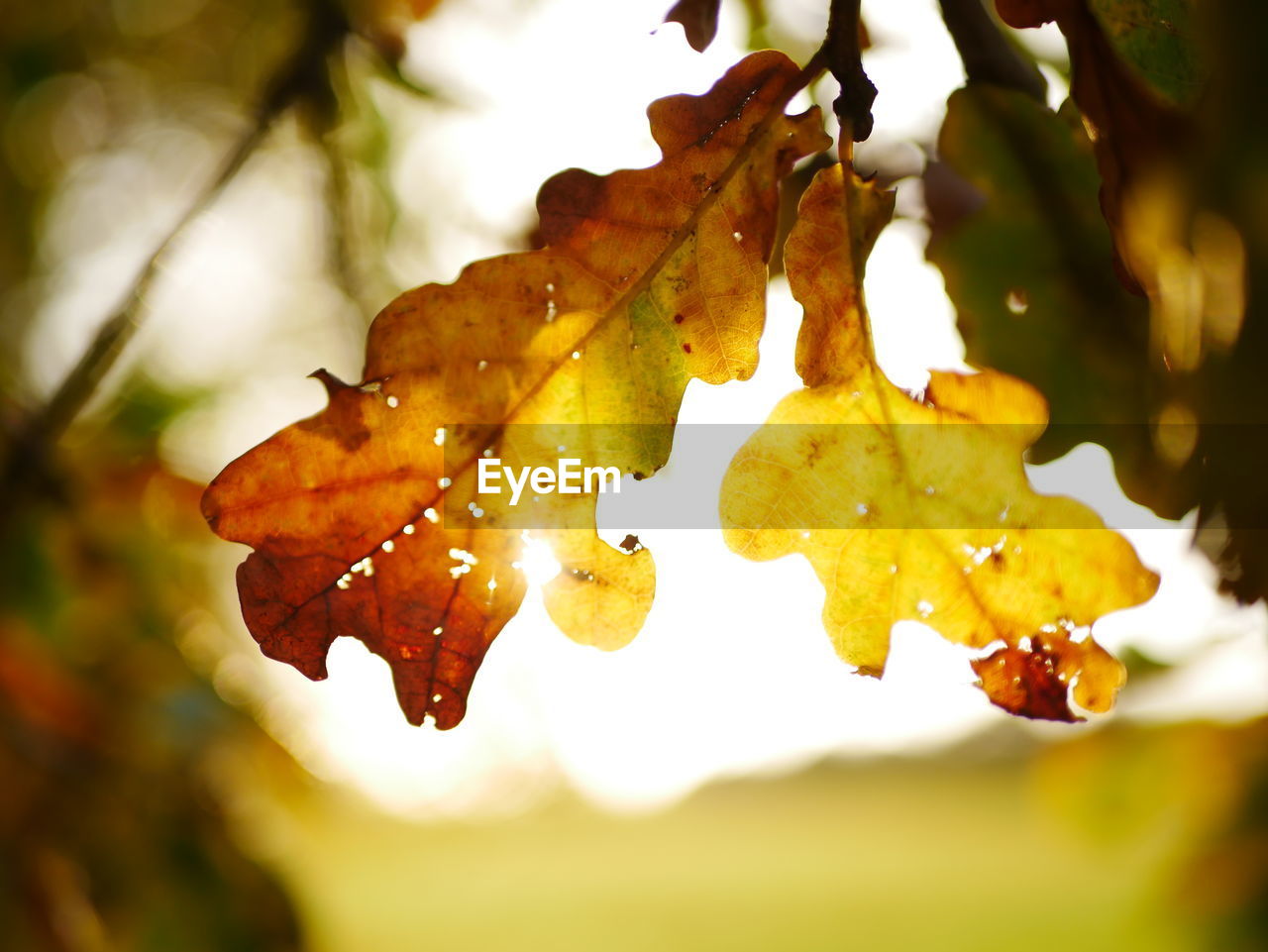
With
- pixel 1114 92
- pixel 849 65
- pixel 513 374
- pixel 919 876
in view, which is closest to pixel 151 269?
pixel 513 374

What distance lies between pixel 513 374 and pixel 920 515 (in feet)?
0.86

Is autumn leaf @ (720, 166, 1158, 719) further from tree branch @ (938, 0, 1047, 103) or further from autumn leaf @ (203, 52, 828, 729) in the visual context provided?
tree branch @ (938, 0, 1047, 103)

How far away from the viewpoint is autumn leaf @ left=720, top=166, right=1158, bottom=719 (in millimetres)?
561

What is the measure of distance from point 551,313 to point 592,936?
1474 cm

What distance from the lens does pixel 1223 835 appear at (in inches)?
57.8

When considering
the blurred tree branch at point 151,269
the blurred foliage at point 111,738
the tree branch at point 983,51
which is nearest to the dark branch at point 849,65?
the tree branch at point 983,51

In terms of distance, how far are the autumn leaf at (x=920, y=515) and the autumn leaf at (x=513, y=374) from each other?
7cm

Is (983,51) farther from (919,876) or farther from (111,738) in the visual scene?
(919,876)

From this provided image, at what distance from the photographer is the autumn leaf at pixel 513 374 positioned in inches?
21.1

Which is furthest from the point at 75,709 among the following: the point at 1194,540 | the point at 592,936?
the point at 592,936

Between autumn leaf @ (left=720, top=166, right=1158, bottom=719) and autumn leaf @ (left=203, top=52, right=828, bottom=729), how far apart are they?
65 mm

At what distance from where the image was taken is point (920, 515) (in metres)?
0.57

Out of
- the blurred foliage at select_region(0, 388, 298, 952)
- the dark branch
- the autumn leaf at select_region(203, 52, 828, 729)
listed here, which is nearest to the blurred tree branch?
the blurred foliage at select_region(0, 388, 298, 952)

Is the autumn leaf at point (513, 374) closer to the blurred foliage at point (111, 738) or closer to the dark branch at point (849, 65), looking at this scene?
the dark branch at point (849, 65)
